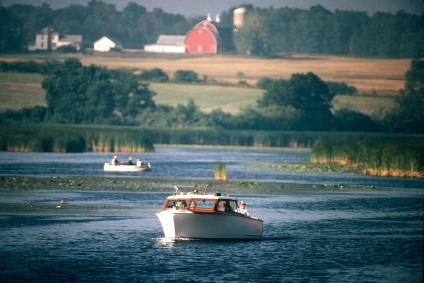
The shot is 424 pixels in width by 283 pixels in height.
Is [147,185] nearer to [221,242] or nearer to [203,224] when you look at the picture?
[221,242]

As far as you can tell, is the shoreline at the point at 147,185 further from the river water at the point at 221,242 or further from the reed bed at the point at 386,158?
the reed bed at the point at 386,158

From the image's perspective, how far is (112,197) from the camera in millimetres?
71375

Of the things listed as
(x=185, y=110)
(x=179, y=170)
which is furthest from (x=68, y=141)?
(x=185, y=110)

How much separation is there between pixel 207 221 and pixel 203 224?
0.23 meters

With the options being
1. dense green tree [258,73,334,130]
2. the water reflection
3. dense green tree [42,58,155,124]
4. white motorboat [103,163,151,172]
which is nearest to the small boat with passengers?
the water reflection

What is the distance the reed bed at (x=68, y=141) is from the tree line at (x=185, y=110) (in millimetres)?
36548

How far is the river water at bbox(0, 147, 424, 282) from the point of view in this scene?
40.9 meters

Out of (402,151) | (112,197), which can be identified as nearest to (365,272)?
(112,197)

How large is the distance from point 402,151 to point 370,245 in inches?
1734

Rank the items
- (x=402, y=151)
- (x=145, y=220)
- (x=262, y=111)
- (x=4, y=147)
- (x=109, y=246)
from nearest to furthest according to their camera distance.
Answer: (x=109, y=246)
(x=145, y=220)
(x=402, y=151)
(x=4, y=147)
(x=262, y=111)

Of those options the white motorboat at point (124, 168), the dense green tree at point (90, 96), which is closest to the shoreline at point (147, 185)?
the white motorboat at point (124, 168)

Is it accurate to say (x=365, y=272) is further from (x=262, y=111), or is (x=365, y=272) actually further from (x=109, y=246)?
(x=262, y=111)

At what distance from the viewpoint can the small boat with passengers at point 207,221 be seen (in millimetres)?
48594

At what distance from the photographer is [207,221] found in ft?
160
